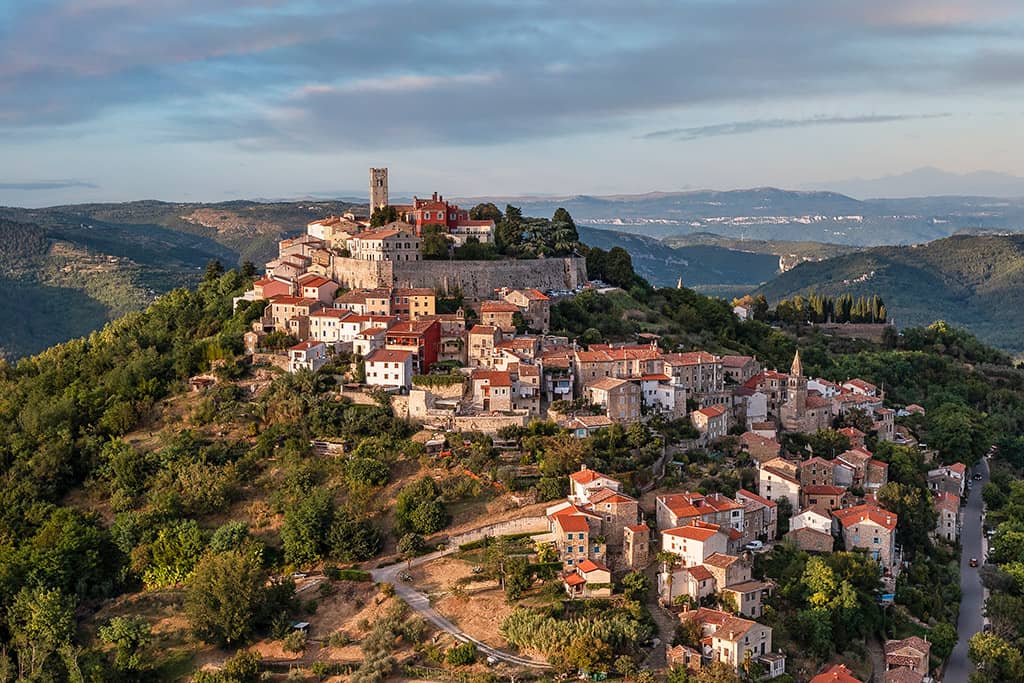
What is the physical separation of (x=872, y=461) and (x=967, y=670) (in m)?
12.1

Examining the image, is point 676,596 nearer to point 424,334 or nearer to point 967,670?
point 967,670

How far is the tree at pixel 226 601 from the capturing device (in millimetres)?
33125

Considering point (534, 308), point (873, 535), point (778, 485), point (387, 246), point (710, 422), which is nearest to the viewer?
point (873, 535)

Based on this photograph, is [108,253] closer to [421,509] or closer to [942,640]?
[421,509]

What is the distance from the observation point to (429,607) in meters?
33.6

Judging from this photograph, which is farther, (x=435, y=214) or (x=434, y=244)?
(x=435, y=214)

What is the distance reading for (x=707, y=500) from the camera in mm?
37531

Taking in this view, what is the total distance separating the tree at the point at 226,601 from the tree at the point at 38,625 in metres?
4.43

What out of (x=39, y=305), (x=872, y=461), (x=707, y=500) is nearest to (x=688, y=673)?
(x=707, y=500)

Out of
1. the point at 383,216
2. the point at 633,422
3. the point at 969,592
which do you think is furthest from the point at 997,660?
the point at 383,216

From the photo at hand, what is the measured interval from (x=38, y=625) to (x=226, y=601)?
6.89 meters

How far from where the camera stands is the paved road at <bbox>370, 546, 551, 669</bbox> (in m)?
30.8

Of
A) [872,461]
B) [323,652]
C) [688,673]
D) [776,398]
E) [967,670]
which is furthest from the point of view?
[776,398]

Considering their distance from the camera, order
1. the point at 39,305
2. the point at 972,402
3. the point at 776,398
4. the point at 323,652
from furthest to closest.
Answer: the point at 39,305 < the point at 972,402 < the point at 776,398 < the point at 323,652
